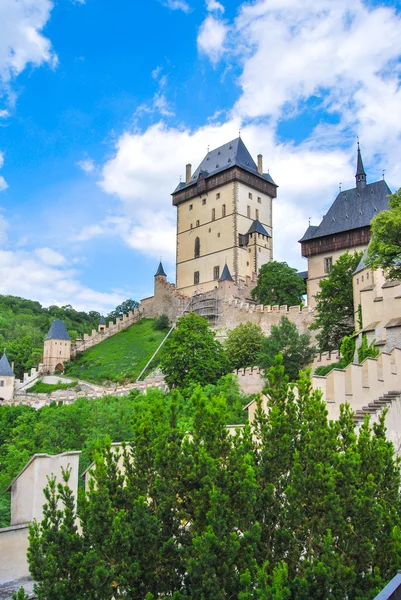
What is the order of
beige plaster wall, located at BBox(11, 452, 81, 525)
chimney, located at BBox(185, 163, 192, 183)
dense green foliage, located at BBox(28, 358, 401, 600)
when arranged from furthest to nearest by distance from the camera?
1. chimney, located at BBox(185, 163, 192, 183)
2. beige plaster wall, located at BBox(11, 452, 81, 525)
3. dense green foliage, located at BBox(28, 358, 401, 600)

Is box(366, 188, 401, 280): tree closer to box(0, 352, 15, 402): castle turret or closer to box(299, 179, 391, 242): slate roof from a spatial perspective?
box(299, 179, 391, 242): slate roof

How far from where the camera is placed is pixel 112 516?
712cm

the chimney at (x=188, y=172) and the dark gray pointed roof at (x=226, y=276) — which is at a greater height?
the chimney at (x=188, y=172)

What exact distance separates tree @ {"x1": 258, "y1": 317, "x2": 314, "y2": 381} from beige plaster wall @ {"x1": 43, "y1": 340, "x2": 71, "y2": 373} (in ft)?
83.9

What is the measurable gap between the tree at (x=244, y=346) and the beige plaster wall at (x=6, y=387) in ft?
62.1

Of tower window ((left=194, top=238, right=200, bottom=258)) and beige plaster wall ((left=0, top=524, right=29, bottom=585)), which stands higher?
tower window ((left=194, top=238, right=200, bottom=258))

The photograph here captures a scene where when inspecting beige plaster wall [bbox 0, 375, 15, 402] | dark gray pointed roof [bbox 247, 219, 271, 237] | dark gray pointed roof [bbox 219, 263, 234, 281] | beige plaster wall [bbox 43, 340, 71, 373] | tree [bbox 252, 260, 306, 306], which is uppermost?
dark gray pointed roof [bbox 247, 219, 271, 237]

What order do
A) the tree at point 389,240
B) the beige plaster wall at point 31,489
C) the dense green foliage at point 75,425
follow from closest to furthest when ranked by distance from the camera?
the beige plaster wall at point 31,489, the tree at point 389,240, the dense green foliage at point 75,425

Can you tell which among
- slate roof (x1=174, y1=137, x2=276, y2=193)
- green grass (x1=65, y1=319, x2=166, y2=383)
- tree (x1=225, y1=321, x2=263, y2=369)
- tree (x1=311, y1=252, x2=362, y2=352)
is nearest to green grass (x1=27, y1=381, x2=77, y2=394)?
green grass (x1=65, y1=319, x2=166, y2=383)

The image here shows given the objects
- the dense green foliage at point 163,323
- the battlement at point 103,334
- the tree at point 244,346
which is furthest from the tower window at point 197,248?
the tree at point 244,346

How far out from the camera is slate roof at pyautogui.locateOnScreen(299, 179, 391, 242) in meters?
49.7

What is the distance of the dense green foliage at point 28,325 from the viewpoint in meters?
63.2

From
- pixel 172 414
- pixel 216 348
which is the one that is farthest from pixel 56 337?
pixel 172 414

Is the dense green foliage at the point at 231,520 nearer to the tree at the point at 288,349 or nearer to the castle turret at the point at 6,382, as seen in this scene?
the tree at the point at 288,349
